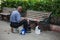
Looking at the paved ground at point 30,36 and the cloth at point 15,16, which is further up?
the cloth at point 15,16

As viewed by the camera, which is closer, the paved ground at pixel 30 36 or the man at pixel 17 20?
the paved ground at pixel 30 36

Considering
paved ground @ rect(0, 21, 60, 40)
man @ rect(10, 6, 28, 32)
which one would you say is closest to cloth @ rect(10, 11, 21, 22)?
man @ rect(10, 6, 28, 32)

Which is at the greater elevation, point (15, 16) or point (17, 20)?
point (15, 16)

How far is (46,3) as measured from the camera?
1261 cm

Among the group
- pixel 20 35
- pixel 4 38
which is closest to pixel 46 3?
pixel 20 35

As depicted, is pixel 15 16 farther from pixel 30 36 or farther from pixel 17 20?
pixel 30 36

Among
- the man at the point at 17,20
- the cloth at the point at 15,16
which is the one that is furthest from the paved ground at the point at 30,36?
the cloth at the point at 15,16

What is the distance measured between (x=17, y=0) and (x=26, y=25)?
163 inches

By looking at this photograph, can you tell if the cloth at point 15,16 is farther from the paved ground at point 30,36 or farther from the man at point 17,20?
the paved ground at point 30,36

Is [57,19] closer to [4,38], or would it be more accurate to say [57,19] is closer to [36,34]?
[36,34]

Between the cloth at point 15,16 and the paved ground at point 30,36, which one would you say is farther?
the cloth at point 15,16

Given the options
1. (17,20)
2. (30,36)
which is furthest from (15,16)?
(30,36)

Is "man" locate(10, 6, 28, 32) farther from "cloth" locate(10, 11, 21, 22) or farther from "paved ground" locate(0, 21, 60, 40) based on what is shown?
"paved ground" locate(0, 21, 60, 40)

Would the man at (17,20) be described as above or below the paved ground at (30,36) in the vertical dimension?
above
